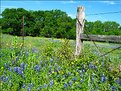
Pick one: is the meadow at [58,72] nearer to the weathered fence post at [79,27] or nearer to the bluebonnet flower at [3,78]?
the bluebonnet flower at [3,78]

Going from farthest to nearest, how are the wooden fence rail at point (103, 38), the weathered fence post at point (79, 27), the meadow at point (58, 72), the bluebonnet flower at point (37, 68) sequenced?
1. the weathered fence post at point (79, 27)
2. the wooden fence rail at point (103, 38)
3. the bluebonnet flower at point (37, 68)
4. the meadow at point (58, 72)

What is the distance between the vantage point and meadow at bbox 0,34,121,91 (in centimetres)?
661

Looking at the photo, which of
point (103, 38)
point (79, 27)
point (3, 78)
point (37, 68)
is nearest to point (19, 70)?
point (37, 68)

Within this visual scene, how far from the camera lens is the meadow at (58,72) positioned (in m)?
6.61

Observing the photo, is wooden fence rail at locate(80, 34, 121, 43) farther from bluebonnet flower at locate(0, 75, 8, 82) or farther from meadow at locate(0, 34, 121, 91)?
bluebonnet flower at locate(0, 75, 8, 82)

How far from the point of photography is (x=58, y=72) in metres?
7.65

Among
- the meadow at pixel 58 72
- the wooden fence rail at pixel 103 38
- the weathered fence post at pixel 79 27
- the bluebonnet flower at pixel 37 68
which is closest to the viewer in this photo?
the meadow at pixel 58 72

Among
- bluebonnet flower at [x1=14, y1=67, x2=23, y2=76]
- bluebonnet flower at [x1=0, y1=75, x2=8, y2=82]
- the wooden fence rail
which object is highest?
the wooden fence rail

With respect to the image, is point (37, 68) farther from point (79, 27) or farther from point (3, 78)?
point (79, 27)

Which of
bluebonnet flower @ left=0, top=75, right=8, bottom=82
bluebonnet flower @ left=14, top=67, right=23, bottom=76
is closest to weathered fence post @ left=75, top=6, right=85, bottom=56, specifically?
bluebonnet flower @ left=14, top=67, right=23, bottom=76

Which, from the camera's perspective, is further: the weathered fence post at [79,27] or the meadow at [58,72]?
the weathered fence post at [79,27]

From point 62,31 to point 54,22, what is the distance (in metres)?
12.6

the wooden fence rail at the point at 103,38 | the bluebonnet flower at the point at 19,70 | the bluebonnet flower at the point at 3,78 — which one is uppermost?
the wooden fence rail at the point at 103,38

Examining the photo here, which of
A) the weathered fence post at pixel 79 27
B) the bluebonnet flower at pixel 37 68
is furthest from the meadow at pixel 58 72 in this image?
the weathered fence post at pixel 79 27
